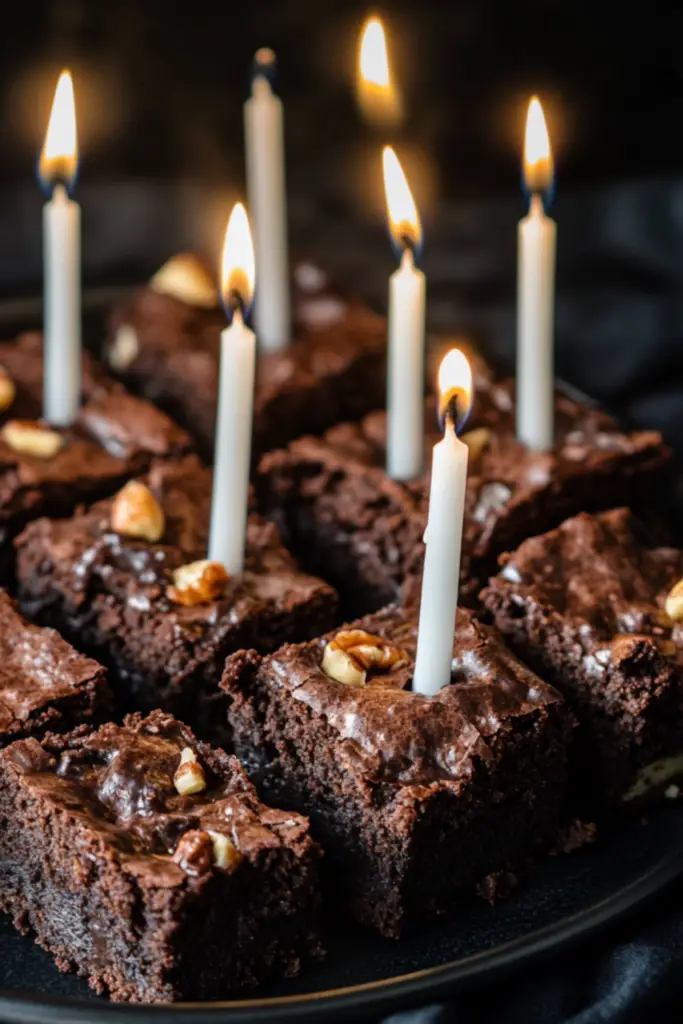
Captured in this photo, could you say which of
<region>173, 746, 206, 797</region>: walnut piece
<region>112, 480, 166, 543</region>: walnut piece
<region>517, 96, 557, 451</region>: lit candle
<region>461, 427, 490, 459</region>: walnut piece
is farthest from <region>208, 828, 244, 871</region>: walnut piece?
<region>517, 96, 557, 451</region>: lit candle

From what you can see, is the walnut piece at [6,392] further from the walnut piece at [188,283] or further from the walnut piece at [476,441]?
the walnut piece at [476,441]

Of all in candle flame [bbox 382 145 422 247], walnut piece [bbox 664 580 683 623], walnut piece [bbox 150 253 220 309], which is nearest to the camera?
walnut piece [bbox 664 580 683 623]

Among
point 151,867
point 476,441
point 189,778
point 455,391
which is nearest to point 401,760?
point 189,778

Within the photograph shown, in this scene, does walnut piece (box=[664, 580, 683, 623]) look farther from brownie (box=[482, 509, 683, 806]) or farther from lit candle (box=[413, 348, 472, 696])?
lit candle (box=[413, 348, 472, 696])

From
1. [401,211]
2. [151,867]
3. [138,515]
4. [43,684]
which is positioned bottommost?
[151,867]

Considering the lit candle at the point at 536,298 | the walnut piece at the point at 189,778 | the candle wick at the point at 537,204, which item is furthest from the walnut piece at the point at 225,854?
the candle wick at the point at 537,204

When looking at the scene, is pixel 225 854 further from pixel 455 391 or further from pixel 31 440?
pixel 31 440

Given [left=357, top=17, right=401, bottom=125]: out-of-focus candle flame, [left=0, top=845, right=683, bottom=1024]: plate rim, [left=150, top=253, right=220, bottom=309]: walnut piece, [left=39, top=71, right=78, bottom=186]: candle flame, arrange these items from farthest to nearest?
[left=150, top=253, right=220, bottom=309]: walnut piece → [left=357, top=17, right=401, bottom=125]: out-of-focus candle flame → [left=39, top=71, right=78, bottom=186]: candle flame → [left=0, top=845, right=683, bottom=1024]: plate rim
